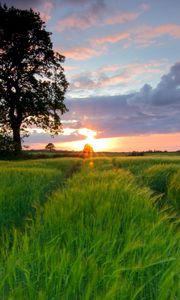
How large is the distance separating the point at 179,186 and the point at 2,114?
3026 centimetres

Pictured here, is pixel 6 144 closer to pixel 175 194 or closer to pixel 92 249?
pixel 175 194

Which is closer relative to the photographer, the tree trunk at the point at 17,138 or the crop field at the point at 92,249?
the crop field at the point at 92,249

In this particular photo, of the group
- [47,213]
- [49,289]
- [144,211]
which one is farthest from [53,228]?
[49,289]

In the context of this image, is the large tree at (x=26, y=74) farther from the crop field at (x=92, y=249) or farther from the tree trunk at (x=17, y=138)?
the crop field at (x=92, y=249)

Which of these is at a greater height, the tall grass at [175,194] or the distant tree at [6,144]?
the distant tree at [6,144]

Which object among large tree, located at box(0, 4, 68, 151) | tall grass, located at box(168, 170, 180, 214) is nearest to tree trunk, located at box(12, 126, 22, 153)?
large tree, located at box(0, 4, 68, 151)

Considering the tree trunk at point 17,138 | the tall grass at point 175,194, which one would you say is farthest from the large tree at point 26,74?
the tall grass at point 175,194

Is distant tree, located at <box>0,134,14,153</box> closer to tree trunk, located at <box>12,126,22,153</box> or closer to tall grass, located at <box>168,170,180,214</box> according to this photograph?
tree trunk, located at <box>12,126,22,153</box>

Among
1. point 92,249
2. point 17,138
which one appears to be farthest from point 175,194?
point 17,138

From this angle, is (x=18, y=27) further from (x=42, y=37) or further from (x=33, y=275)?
(x=33, y=275)

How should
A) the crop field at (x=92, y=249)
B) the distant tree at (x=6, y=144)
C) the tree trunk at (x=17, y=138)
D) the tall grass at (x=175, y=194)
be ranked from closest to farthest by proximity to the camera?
the crop field at (x=92, y=249), the tall grass at (x=175, y=194), the distant tree at (x=6, y=144), the tree trunk at (x=17, y=138)

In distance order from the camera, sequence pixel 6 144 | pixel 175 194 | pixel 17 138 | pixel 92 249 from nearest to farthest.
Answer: pixel 92 249, pixel 175 194, pixel 6 144, pixel 17 138

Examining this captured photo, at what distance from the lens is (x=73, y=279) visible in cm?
306

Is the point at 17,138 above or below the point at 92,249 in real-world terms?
above
